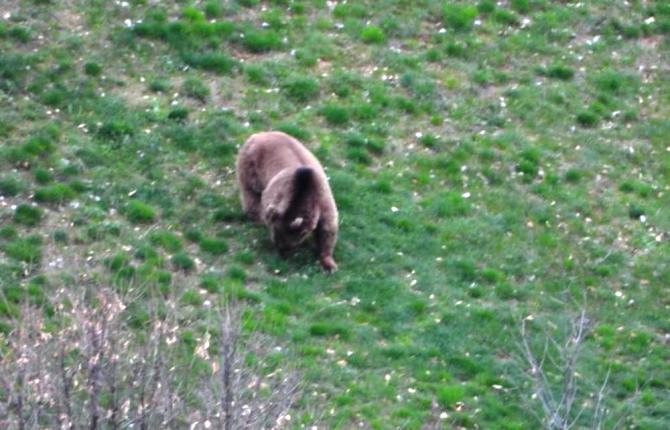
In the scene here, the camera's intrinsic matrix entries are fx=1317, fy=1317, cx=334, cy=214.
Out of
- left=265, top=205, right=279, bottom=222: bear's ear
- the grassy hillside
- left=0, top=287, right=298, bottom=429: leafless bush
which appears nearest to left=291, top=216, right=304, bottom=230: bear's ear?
left=265, top=205, right=279, bottom=222: bear's ear

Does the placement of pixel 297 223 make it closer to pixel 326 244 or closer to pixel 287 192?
pixel 287 192

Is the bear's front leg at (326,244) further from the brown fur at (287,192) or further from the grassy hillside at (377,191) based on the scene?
the grassy hillside at (377,191)

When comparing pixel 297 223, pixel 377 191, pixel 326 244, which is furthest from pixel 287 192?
pixel 377 191

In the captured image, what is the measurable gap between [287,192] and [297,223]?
38cm

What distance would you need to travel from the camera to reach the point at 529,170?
53.6ft

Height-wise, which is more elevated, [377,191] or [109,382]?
[109,382]

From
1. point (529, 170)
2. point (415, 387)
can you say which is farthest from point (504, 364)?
point (529, 170)

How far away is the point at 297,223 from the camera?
13.7m

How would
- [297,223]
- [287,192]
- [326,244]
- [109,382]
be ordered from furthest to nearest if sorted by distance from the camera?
[326,244], [287,192], [297,223], [109,382]

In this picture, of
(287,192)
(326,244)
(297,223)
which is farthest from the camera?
(326,244)

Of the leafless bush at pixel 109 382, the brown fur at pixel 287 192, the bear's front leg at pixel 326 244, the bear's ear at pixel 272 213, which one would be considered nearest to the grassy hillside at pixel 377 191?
the bear's front leg at pixel 326 244

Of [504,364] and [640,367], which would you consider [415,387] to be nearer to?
[504,364]

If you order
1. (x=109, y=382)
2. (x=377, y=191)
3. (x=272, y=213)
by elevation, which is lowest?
(x=377, y=191)

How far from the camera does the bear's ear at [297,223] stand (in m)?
13.7
